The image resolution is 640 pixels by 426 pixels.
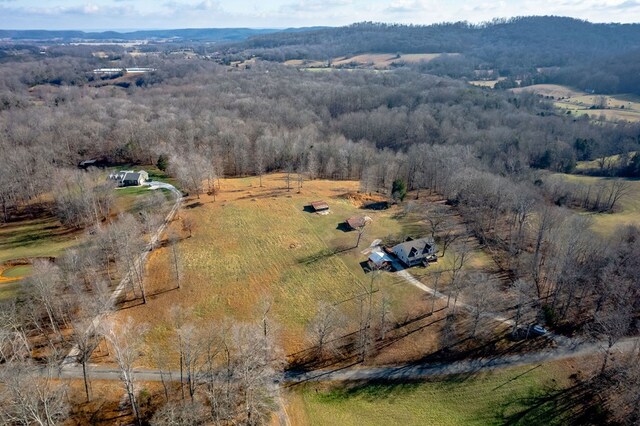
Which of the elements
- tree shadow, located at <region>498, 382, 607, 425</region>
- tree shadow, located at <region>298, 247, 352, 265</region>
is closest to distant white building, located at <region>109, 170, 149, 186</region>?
tree shadow, located at <region>298, 247, 352, 265</region>

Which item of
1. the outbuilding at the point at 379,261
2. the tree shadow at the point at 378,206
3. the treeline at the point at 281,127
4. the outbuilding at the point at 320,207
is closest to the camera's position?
the outbuilding at the point at 379,261

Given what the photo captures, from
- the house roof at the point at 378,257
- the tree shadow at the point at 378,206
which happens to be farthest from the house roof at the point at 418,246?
the tree shadow at the point at 378,206

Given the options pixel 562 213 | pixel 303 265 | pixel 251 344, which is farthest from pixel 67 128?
pixel 562 213

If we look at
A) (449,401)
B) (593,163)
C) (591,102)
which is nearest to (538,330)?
(449,401)

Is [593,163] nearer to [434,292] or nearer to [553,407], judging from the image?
[434,292]

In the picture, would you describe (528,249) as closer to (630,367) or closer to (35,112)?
(630,367)

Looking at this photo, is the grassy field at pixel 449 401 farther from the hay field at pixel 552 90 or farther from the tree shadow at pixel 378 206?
the hay field at pixel 552 90

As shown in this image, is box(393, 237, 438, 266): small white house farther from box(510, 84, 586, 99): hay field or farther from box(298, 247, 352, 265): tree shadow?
box(510, 84, 586, 99): hay field
